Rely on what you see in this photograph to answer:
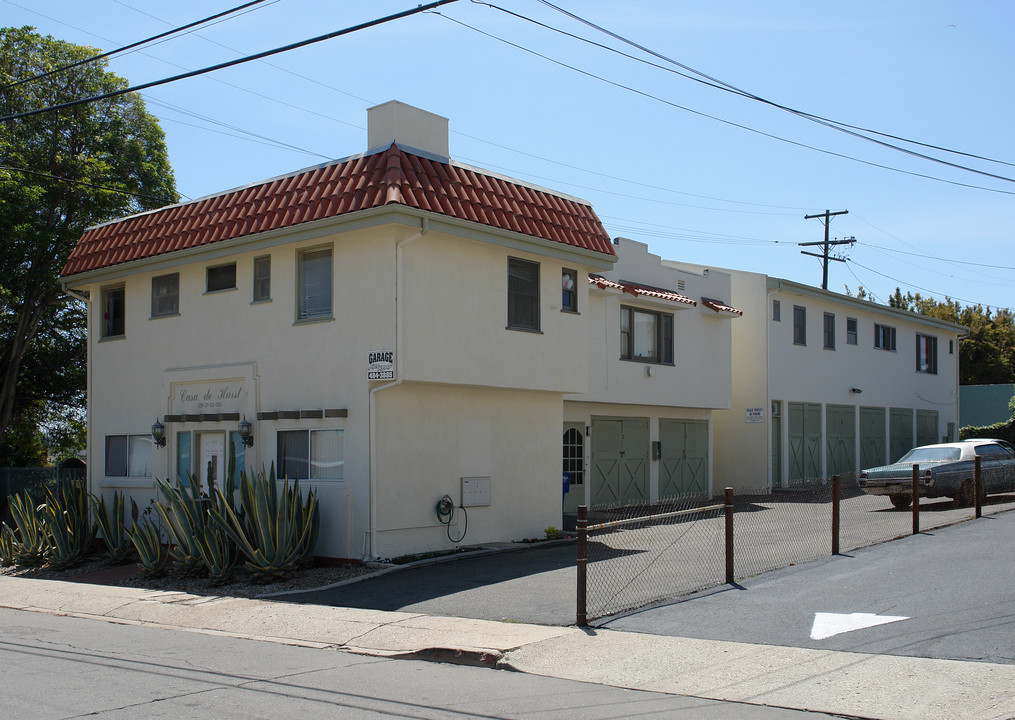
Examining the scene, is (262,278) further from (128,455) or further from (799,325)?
(799,325)

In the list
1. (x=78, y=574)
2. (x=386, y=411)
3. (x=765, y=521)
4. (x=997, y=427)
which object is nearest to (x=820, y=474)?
(x=997, y=427)

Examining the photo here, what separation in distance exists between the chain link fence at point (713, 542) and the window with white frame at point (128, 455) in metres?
8.46

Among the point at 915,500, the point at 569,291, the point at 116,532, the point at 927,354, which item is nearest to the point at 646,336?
the point at 569,291

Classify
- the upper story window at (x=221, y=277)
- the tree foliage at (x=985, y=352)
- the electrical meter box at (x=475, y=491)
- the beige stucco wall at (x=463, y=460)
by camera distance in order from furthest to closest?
the tree foliage at (x=985, y=352) → the upper story window at (x=221, y=277) → the electrical meter box at (x=475, y=491) → the beige stucco wall at (x=463, y=460)

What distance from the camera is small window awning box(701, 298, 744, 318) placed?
2561cm

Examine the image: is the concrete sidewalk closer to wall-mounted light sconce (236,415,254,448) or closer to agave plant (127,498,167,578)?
agave plant (127,498,167,578)

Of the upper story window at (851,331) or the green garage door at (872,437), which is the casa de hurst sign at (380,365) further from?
the green garage door at (872,437)

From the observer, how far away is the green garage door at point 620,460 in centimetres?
2322

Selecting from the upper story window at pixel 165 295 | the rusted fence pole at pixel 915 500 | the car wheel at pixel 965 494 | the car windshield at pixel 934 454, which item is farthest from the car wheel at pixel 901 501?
the upper story window at pixel 165 295

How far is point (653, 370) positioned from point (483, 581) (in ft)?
38.6

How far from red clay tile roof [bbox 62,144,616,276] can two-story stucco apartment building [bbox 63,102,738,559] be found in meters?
0.04

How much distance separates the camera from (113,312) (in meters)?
19.5

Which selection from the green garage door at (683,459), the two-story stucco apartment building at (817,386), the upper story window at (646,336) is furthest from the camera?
the two-story stucco apartment building at (817,386)

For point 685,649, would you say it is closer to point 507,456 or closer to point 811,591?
point 811,591
